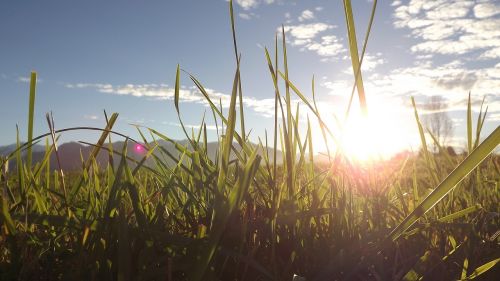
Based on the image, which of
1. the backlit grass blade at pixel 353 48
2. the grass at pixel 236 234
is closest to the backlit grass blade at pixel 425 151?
the grass at pixel 236 234

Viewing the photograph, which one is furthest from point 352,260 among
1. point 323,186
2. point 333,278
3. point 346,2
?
point 346,2

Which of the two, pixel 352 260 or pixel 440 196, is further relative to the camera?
pixel 352 260

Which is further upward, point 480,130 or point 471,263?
point 480,130

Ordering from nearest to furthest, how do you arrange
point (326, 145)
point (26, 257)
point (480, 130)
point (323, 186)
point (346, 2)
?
1. point (346, 2)
2. point (26, 257)
3. point (323, 186)
4. point (326, 145)
5. point (480, 130)

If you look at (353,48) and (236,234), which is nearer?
(353,48)

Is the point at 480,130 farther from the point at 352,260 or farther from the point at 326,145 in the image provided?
the point at 352,260

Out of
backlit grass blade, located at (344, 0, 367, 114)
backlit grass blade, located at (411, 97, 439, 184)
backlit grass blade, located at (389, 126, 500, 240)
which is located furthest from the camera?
backlit grass blade, located at (411, 97, 439, 184)

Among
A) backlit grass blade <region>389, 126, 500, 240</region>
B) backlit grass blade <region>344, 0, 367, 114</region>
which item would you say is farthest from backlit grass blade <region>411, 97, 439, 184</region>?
backlit grass blade <region>389, 126, 500, 240</region>

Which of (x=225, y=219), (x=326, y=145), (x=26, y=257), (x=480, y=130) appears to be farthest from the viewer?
(x=480, y=130)

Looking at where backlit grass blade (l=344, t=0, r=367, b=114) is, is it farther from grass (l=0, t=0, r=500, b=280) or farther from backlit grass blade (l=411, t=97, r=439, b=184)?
backlit grass blade (l=411, t=97, r=439, b=184)

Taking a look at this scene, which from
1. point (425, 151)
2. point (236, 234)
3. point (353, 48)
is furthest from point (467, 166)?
point (425, 151)

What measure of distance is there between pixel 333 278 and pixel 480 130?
3.11 ft

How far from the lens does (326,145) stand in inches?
56.1

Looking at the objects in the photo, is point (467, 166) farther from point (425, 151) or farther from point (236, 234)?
point (425, 151)
